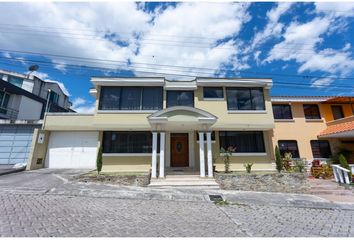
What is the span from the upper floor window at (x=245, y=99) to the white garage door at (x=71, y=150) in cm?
1171

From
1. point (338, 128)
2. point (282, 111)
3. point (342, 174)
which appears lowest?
point (342, 174)

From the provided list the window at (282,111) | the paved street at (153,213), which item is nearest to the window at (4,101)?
the paved street at (153,213)

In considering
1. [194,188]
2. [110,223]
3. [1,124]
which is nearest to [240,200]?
[194,188]

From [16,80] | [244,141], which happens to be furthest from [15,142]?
[244,141]

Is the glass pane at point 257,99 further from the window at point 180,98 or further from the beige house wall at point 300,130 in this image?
the window at point 180,98

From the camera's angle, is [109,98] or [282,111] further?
[282,111]

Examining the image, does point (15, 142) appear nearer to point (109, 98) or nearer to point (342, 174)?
point (109, 98)

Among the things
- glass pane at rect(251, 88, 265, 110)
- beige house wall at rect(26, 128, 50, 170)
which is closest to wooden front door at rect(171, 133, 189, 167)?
glass pane at rect(251, 88, 265, 110)

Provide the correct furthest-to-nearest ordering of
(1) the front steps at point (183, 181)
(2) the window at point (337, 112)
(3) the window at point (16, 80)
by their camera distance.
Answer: (3) the window at point (16, 80)
(2) the window at point (337, 112)
(1) the front steps at point (183, 181)

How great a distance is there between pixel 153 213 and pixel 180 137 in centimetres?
764

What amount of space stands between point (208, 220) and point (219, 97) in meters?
10.1

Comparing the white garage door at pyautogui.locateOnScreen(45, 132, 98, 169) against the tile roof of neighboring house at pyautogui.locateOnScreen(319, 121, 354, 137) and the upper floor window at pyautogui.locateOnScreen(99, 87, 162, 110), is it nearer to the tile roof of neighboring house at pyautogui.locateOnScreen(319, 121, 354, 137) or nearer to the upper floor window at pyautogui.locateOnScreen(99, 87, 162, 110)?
the upper floor window at pyautogui.locateOnScreen(99, 87, 162, 110)

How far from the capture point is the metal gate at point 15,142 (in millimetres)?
13695

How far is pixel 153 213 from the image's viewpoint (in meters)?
5.85
